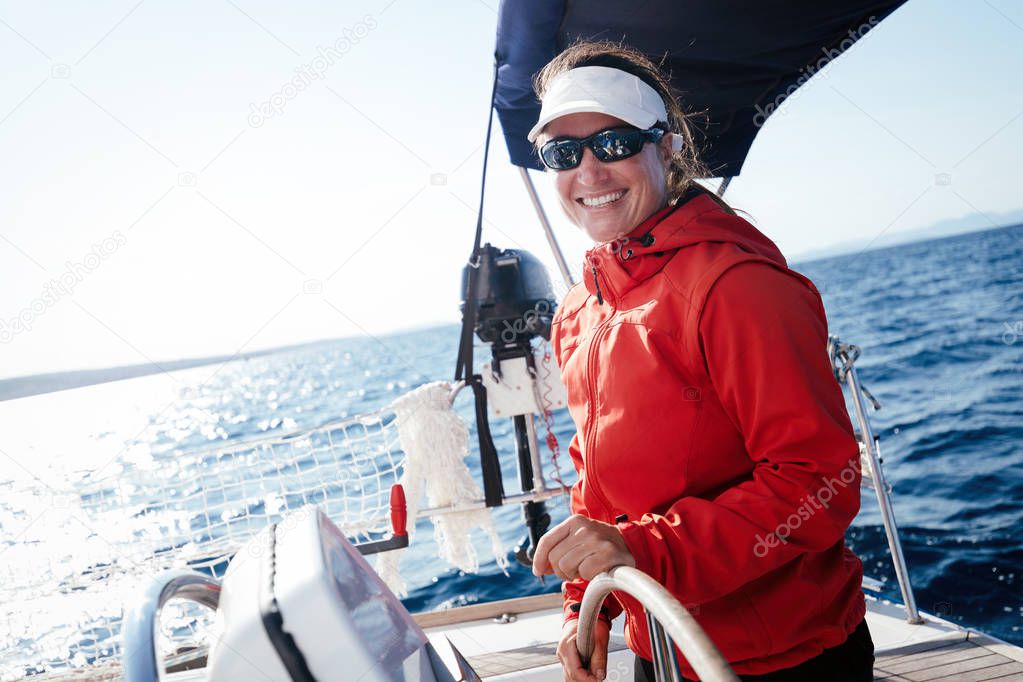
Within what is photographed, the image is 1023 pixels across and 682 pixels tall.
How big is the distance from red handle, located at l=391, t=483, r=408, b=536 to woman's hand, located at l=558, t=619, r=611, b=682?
0.47 m

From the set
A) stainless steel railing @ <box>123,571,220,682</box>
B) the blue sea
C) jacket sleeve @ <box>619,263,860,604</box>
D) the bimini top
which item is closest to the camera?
stainless steel railing @ <box>123,571,220,682</box>

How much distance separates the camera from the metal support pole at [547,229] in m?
2.69

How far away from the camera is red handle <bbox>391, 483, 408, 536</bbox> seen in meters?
1.59

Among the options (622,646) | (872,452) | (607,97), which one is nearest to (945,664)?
(872,452)

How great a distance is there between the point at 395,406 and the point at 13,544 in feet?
27.0

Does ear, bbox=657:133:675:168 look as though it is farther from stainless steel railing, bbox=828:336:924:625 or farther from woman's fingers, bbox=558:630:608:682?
stainless steel railing, bbox=828:336:924:625

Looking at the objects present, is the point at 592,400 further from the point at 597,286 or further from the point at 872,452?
the point at 872,452

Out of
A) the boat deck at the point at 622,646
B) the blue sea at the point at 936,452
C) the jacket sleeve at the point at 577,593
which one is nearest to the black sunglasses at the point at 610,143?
the jacket sleeve at the point at 577,593

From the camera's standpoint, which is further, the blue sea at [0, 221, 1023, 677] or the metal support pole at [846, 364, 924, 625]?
the blue sea at [0, 221, 1023, 677]
